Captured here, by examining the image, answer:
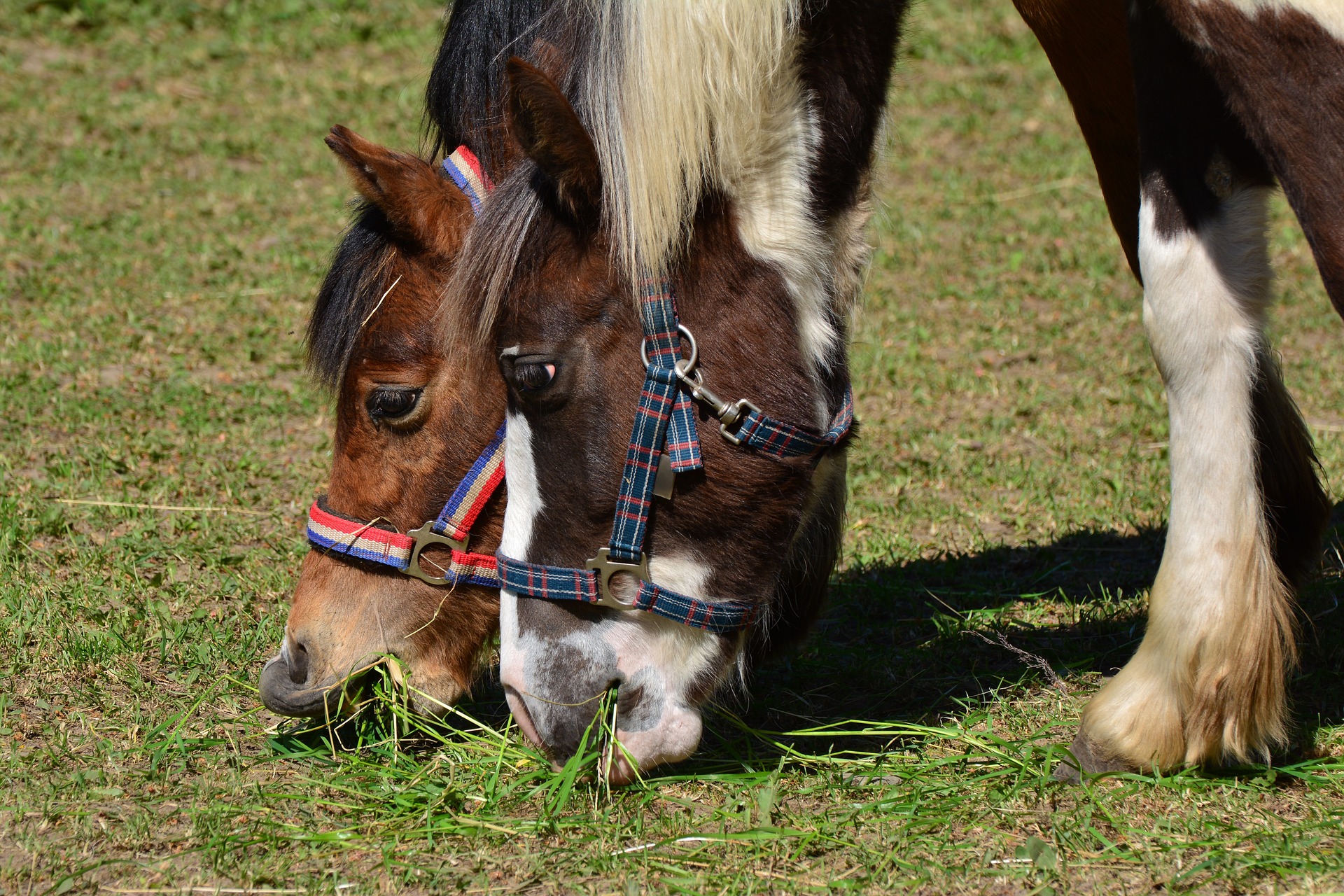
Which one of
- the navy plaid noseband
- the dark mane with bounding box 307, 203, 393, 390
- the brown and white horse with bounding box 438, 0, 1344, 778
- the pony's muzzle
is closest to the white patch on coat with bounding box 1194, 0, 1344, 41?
the brown and white horse with bounding box 438, 0, 1344, 778

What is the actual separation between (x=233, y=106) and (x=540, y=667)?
23.3ft

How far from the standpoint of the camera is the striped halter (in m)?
2.57

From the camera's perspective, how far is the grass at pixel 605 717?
84.5 inches

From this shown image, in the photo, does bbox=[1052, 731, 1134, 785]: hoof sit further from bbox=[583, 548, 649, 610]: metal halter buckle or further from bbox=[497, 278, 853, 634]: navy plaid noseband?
bbox=[583, 548, 649, 610]: metal halter buckle

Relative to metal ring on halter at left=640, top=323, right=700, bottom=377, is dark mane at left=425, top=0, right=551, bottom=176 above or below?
above

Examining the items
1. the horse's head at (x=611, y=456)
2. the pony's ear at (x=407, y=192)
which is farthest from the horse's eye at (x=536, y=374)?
the pony's ear at (x=407, y=192)

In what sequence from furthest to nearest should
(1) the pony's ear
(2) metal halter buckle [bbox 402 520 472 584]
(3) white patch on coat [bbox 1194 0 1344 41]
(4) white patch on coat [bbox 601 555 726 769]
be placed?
1. (2) metal halter buckle [bbox 402 520 472 584]
2. (1) the pony's ear
3. (4) white patch on coat [bbox 601 555 726 769]
4. (3) white patch on coat [bbox 1194 0 1344 41]

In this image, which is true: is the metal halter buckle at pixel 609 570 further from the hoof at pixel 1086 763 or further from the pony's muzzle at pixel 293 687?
the hoof at pixel 1086 763

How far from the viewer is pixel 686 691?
91.0 inches

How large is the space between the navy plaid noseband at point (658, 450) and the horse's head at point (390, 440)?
1.40 feet

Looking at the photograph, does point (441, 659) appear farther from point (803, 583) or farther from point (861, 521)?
point (861, 521)

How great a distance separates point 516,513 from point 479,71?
102 centimetres

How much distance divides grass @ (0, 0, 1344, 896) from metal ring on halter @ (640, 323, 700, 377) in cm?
69

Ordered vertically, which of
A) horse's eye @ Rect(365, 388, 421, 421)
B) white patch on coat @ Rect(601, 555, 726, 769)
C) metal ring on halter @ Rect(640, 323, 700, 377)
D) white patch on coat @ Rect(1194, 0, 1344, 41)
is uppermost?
white patch on coat @ Rect(1194, 0, 1344, 41)
